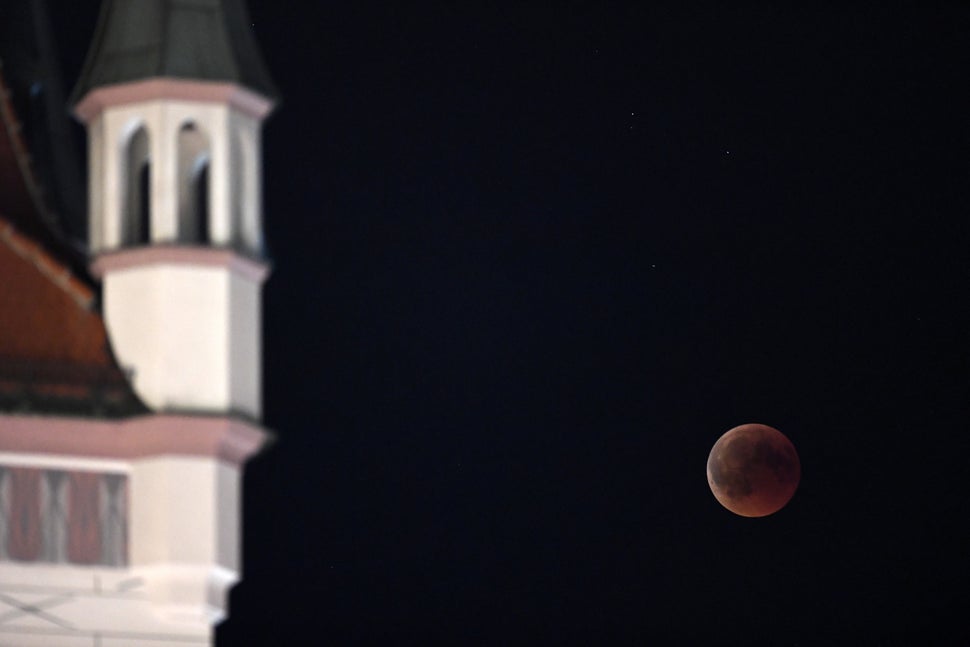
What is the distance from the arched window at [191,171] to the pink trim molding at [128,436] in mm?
2231

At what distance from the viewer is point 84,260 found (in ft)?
83.8

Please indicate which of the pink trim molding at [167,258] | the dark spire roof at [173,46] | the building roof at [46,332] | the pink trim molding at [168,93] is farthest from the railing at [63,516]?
the dark spire roof at [173,46]

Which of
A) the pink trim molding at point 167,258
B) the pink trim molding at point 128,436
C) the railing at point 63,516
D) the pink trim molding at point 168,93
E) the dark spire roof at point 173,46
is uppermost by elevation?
the dark spire roof at point 173,46

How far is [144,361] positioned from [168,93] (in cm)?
285

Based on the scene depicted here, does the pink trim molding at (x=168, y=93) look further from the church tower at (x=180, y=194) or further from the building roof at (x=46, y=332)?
the building roof at (x=46, y=332)

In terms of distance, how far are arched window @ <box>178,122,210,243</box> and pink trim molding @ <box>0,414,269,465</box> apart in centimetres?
223

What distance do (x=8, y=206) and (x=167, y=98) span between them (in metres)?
1.89

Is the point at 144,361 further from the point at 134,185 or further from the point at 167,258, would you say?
the point at 134,185

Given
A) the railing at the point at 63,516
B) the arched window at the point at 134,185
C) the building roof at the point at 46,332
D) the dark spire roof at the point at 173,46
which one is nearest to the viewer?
the railing at the point at 63,516

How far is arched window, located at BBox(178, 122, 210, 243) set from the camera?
25.5 meters

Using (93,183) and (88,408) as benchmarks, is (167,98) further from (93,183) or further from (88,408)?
(88,408)

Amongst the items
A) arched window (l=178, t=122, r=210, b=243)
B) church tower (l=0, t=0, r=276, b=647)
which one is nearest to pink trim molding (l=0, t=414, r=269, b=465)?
church tower (l=0, t=0, r=276, b=647)

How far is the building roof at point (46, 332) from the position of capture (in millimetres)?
A: 23859

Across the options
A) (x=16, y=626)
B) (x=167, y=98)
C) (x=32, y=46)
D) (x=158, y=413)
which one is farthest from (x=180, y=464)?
(x=32, y=46)
